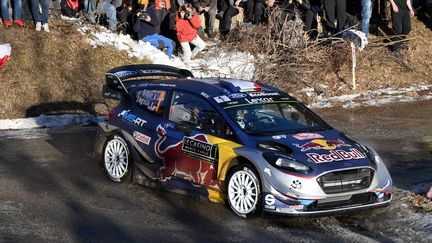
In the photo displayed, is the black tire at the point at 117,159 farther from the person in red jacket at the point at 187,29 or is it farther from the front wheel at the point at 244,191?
the person in red jacket at the point at 187,29

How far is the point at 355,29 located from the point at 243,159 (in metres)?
11.7

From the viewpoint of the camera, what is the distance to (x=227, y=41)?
65.4 ft

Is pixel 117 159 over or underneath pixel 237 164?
underneath

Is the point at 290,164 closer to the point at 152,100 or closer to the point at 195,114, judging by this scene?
the point at 195,114

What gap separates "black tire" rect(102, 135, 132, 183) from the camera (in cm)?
1088

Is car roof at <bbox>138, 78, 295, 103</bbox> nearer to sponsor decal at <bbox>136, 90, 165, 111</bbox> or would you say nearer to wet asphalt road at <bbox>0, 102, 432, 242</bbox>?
sponsor decal at <bbox>136, 90, 165, 111</bbox>

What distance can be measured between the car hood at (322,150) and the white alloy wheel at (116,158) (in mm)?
2458

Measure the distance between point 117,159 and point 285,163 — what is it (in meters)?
3.10

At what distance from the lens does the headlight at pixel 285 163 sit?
879 cm

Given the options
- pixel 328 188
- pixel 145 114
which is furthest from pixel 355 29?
pixel 328 188

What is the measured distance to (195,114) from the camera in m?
10.1

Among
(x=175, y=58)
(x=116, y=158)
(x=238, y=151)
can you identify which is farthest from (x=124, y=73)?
(x=175, y=58)

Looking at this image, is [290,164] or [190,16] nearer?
[290,164]

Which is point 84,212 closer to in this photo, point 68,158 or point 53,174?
point 53,174
